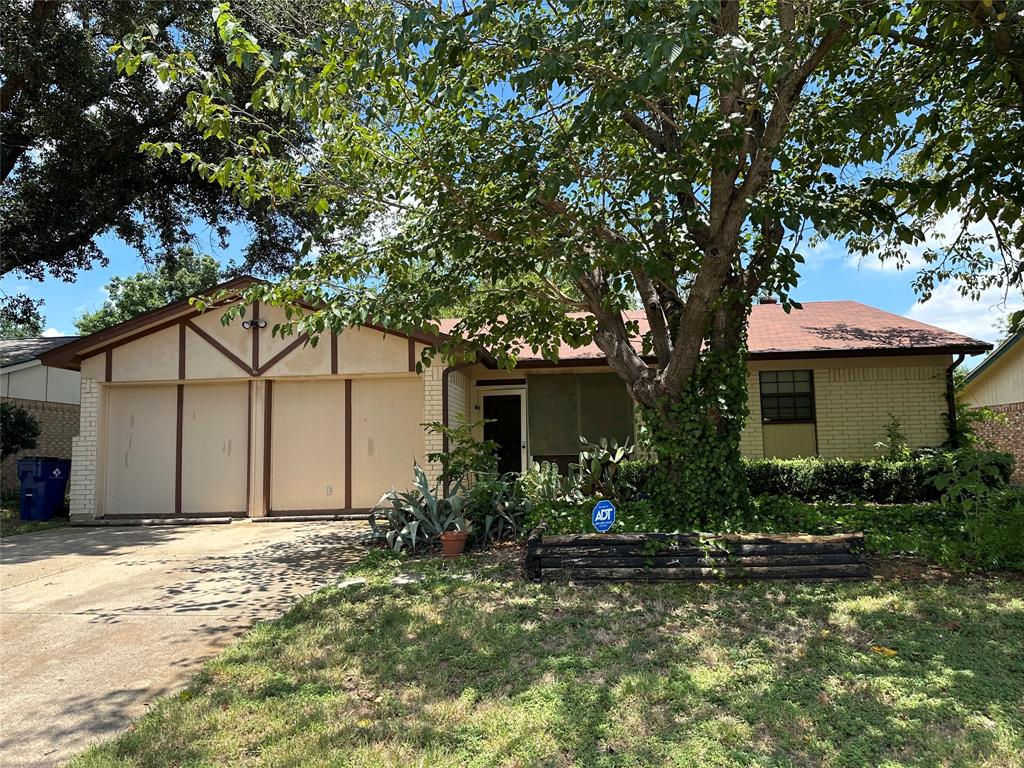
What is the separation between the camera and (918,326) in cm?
1348

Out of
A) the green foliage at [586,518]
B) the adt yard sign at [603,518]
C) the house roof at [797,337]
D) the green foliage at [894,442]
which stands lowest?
the green foliage at [586,518]

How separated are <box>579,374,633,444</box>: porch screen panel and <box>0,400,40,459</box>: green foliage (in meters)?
12.2

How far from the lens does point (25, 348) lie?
1786 centimetres

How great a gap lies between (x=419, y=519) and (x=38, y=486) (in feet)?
28.6

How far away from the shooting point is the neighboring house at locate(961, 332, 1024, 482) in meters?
19.9

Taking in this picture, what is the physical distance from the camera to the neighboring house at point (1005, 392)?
783 inches

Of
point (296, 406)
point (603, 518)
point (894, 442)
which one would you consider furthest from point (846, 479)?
point (296, 406)

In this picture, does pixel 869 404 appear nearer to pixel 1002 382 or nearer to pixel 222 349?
pixel 222 349

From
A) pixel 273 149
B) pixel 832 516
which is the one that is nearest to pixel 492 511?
pixel 832 516

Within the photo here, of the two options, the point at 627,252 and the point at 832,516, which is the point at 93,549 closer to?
the point at 627,252

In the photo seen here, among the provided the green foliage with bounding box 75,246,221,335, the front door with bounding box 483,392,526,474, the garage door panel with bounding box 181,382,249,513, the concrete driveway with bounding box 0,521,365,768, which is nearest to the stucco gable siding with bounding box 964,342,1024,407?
the front door with bounding box 483,392,526,474

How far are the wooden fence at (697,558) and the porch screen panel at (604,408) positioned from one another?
7039 mm

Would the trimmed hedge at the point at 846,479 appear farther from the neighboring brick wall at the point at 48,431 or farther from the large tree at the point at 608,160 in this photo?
the neighboring brick wall at the point at 48,431

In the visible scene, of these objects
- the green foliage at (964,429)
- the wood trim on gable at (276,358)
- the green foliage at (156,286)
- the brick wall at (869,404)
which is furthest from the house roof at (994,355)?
the green foliage at (156,286)
